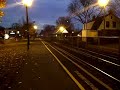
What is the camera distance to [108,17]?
91688 millimetres

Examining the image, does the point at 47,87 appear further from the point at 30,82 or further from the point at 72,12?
the point at 72,12

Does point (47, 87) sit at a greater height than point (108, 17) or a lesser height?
lesser

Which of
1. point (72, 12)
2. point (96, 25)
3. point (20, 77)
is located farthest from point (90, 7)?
point (20, 77)

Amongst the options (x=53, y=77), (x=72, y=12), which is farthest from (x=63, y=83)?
(x=72, y=12)

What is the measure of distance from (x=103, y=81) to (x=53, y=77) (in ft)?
8.25

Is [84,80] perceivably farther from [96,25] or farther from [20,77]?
[96,25]

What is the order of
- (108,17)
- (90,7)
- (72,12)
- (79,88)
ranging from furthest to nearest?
(72,12)
(90,7)
(108,17)
(79,88)

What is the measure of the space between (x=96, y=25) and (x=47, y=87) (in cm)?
8341

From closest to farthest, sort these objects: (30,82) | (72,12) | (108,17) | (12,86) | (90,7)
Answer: (12,86) < (30,82) < (108,17) < (90,7) < (72,12)

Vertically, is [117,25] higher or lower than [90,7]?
lower

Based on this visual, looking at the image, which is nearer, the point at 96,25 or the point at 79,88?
the point at 79,88

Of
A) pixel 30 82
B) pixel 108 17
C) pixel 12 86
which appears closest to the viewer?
pixel 12 86

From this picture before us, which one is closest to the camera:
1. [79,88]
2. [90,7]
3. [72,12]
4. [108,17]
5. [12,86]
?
[79,88]

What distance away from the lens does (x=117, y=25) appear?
92938 mm
